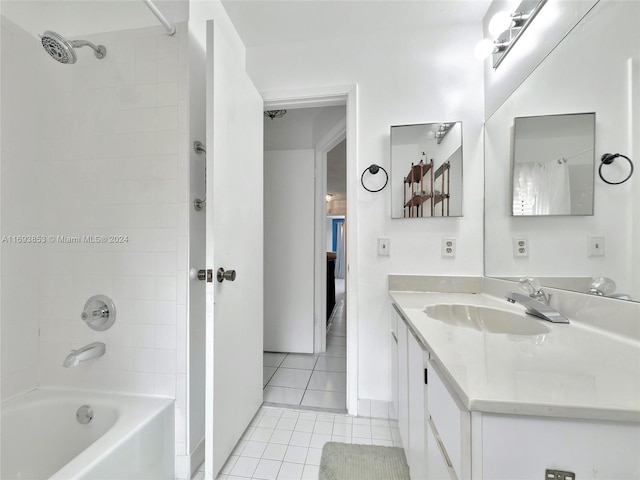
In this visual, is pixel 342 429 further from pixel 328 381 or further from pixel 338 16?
pixel 338 16

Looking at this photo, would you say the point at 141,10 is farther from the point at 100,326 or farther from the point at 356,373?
the point at 356,373

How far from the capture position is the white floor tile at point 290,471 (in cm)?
120

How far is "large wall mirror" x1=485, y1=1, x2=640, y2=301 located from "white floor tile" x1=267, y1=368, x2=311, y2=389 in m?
1.63

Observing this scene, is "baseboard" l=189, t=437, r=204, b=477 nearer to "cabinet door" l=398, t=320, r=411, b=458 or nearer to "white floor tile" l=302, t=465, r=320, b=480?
"white floor tile" l=302, t=465, r=320, b=480

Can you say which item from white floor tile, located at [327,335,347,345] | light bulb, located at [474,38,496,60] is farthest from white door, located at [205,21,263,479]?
white floor tile, located at [327,335,347,345]

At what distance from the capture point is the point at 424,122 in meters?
1.62

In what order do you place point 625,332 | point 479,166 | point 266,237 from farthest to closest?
point 266,237 < point 479,166 < point 625,332

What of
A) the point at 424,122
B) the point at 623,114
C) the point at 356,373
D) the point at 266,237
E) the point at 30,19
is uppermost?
the point at 30,19

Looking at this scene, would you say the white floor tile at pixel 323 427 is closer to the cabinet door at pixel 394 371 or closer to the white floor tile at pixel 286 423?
the white floor tile at pixel 286 423

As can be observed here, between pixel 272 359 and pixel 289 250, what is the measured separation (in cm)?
106

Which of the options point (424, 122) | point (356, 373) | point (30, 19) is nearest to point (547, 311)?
point (356, 373)

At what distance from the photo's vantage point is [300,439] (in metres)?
1.44

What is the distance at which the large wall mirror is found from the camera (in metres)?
0.78

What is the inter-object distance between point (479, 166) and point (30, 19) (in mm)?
2547
